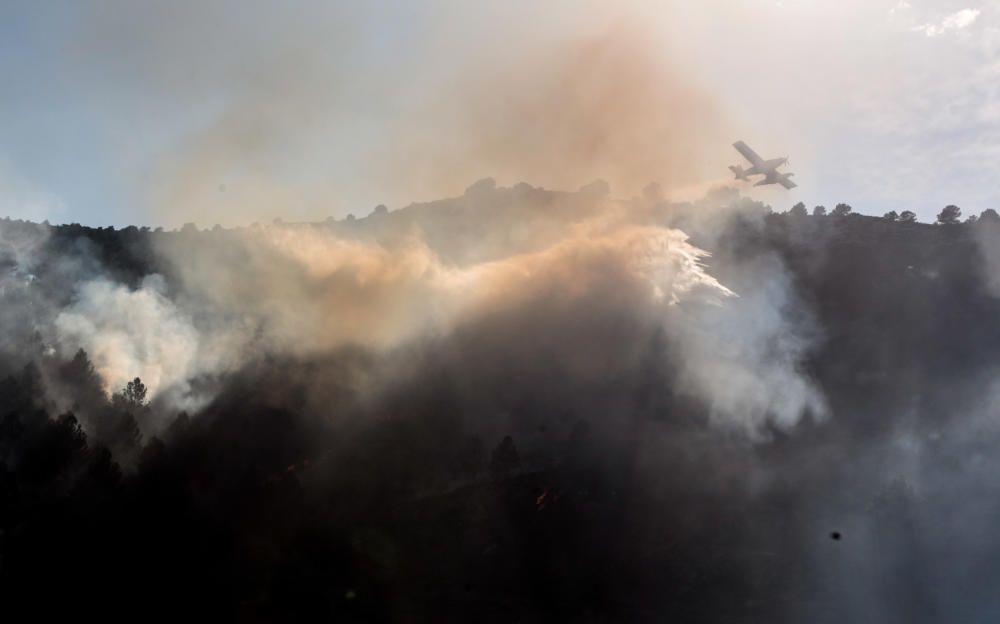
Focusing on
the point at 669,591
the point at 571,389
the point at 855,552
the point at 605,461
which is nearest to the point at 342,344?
the point at 571,389

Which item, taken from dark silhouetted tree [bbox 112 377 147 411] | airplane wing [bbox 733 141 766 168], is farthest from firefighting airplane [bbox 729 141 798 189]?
dark silhouetted tree [bbox 112 377 147 411]

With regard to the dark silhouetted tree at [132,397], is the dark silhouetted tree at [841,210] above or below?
above

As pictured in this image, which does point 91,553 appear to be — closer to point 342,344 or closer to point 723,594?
point 342,344

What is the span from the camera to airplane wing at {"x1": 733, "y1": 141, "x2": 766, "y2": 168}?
77.1 meters

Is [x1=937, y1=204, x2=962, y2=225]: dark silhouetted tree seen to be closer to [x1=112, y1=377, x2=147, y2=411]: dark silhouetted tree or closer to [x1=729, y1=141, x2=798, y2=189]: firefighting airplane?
[x1=729, y1=141, x2=798, y2=189]: firefighting airplane

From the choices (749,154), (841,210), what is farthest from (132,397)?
(841,210)

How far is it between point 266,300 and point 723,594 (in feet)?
176

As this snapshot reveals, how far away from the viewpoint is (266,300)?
280ft

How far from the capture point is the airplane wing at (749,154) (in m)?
77.1

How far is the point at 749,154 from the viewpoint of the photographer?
3056 inches

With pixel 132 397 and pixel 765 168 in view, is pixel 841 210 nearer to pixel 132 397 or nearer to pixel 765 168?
pixel 765 168

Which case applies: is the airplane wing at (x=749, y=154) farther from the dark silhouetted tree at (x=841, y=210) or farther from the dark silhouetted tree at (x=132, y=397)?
the dark silhouetted tree at (x=132, y=397)

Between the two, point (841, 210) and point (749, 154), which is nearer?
point (749, 154)

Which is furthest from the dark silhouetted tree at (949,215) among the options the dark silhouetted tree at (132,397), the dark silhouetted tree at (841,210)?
the dark silhouetted tree at (132,397)
